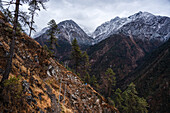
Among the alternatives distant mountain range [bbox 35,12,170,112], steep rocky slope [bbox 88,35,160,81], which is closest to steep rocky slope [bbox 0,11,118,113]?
distant mountain range [bbox 35,12,170,112]

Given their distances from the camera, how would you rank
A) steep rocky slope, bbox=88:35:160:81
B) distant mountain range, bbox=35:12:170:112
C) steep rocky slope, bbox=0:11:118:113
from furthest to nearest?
steep rocky slope, bbox=88:35:160:81 → distant mountain range, bbox=35:12:170:112 → steep rocky slope, bbox=0:11:118:113

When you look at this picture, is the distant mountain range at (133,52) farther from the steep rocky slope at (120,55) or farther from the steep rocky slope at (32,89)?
the steep rocky slope at (32,89)

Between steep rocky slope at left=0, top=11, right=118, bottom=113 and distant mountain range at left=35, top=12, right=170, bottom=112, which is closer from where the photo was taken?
steep rocky slope at left=0, top=11, right=118, bottom=113

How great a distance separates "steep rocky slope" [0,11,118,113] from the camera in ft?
21.3

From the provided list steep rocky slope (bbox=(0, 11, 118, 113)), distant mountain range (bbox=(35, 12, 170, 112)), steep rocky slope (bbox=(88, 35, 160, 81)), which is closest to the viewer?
steep rocky slope (bbox=(0, 11, 118, 113))

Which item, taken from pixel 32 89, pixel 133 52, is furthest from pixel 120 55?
pixel 32 89

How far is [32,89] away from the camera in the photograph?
9781 mm

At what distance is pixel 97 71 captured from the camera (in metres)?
90.7

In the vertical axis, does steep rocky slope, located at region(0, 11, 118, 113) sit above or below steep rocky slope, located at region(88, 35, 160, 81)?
below

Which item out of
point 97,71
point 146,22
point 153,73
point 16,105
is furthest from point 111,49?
point 16,105

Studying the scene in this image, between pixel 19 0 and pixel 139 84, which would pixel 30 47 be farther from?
pixel 139 84

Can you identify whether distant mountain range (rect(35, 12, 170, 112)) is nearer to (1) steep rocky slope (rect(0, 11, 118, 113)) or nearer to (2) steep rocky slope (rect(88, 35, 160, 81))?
(2) steep rocky slope (rect(88, 35, 160, 81))

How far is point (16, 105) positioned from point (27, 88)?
8.47ft

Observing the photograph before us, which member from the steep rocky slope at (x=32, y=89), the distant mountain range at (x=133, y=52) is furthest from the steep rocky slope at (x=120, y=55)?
the steep rocky slope at (x=32, y=89)
